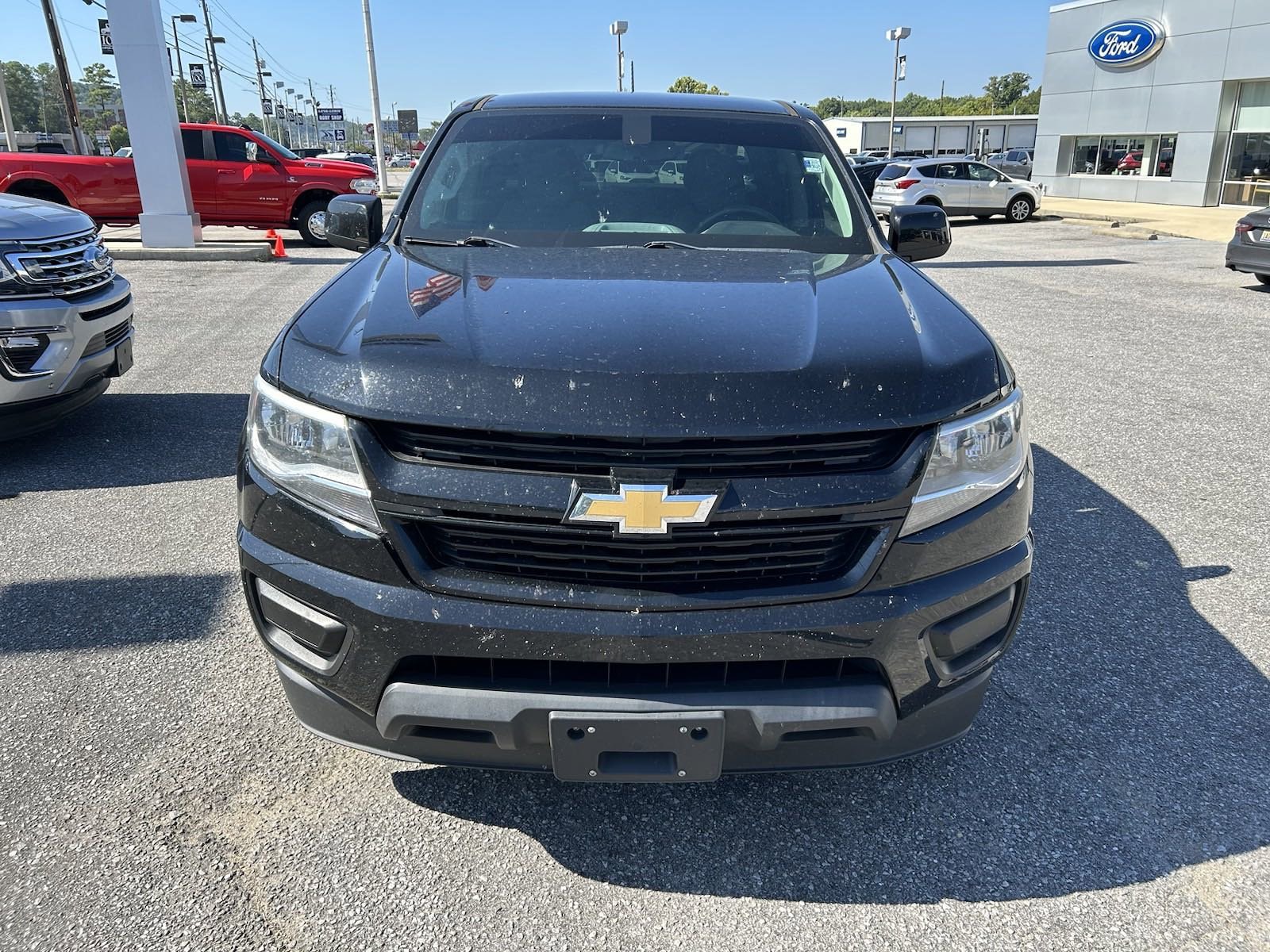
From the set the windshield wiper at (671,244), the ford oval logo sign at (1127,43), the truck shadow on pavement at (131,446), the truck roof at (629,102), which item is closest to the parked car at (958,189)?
the ford oval logo sign at (1127,43)

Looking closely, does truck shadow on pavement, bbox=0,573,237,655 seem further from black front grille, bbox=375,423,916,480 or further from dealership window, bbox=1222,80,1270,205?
dealership window, bbox=1222,80,1270,205

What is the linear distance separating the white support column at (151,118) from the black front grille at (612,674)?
14256 mm

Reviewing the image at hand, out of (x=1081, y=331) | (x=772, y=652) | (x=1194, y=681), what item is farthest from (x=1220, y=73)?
(x=772, y=652)

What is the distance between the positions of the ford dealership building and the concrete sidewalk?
2.28ft

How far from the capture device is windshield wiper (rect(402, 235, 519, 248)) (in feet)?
9.90

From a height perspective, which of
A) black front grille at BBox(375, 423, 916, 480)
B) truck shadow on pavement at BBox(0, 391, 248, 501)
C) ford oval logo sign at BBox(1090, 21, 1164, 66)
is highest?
ford oval logo sign at BBox(1090, 21, 1164, 66)

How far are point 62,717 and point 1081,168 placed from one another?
1241 inches

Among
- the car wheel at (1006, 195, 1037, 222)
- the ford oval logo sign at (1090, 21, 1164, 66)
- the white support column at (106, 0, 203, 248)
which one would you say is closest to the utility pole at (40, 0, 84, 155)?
the white support column at (106, 0, 203, 248)

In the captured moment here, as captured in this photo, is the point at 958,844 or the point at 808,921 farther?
the point at 958,844

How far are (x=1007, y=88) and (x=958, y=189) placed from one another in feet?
381

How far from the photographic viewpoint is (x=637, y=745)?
187 centimetres

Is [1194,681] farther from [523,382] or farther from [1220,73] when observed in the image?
[1220,73]

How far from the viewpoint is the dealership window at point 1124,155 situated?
2559 centimetres

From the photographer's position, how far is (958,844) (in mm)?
2297
